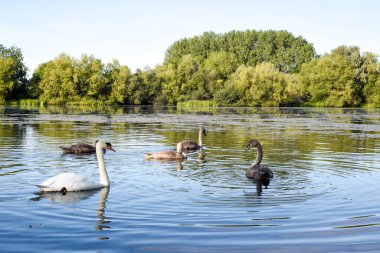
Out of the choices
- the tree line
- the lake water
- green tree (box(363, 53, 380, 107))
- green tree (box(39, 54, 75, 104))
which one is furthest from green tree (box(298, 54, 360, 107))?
the lake water

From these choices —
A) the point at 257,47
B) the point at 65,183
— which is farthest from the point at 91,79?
the point at 65,183

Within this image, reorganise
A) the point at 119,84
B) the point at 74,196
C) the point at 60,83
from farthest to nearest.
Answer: the point at 119,84 → the point at 60,83 → the point at 74,196

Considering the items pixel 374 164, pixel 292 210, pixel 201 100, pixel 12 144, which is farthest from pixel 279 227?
pixel 201 100

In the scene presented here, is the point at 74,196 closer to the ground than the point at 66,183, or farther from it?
closer to the ground

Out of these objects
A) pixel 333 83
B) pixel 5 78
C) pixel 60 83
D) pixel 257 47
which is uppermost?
pixel 257 47

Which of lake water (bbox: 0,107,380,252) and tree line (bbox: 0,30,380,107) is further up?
tree line (bbox: 0,30,380,107)

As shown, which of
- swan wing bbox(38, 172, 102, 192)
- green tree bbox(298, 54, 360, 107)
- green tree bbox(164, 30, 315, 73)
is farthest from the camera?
green tree bbox(164, 30, 315, 73)

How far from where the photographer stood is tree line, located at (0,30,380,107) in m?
112

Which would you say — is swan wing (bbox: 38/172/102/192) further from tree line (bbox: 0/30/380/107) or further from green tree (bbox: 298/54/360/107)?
green tree (bbox: 298/54/360/107)

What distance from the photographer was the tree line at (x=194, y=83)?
112m

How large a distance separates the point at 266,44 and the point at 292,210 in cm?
16637

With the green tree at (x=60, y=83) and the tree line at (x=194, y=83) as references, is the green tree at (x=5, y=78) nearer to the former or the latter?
the tree line at (x=194, y=83)

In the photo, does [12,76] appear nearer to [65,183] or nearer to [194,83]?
[194,83]

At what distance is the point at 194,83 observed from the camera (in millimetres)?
125062
